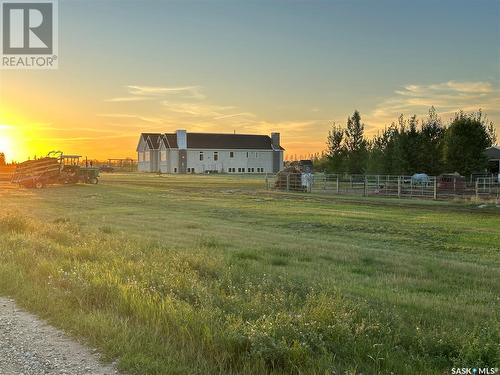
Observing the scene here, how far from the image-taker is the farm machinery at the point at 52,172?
1633 inches

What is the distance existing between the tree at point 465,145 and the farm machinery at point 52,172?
3035 cm

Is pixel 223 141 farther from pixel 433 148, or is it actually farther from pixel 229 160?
pixel 433 148

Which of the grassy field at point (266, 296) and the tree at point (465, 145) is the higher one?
the tree at point (465, 145)

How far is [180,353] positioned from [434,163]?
38.4 m

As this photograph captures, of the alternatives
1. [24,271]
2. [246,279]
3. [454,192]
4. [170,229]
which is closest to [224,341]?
[246,279]

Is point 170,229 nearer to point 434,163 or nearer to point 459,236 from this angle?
point 459,236

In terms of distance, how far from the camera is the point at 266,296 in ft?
21.9

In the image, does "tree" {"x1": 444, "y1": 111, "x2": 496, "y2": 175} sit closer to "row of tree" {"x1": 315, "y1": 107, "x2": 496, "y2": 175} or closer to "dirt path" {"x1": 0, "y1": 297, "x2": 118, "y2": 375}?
"row of tree" {"x1": 315, "y1": 107, "x2": 496, "y2": 175}

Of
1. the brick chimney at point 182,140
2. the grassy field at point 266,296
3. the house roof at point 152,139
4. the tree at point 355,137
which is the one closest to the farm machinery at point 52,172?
the tree at point 355,137

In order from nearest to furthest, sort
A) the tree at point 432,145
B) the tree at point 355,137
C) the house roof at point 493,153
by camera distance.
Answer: the tree at point 432,145
the tree at point 355,137
the house roof at point 493,153

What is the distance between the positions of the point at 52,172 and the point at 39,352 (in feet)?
133

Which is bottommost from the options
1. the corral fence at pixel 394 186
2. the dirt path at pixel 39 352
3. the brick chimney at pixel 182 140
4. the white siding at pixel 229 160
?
the dirt path at pixel 39 352

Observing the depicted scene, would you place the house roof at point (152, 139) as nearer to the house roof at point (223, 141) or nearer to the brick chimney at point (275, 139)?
the house roof at point (223, 141)

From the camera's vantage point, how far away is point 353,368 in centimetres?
470
